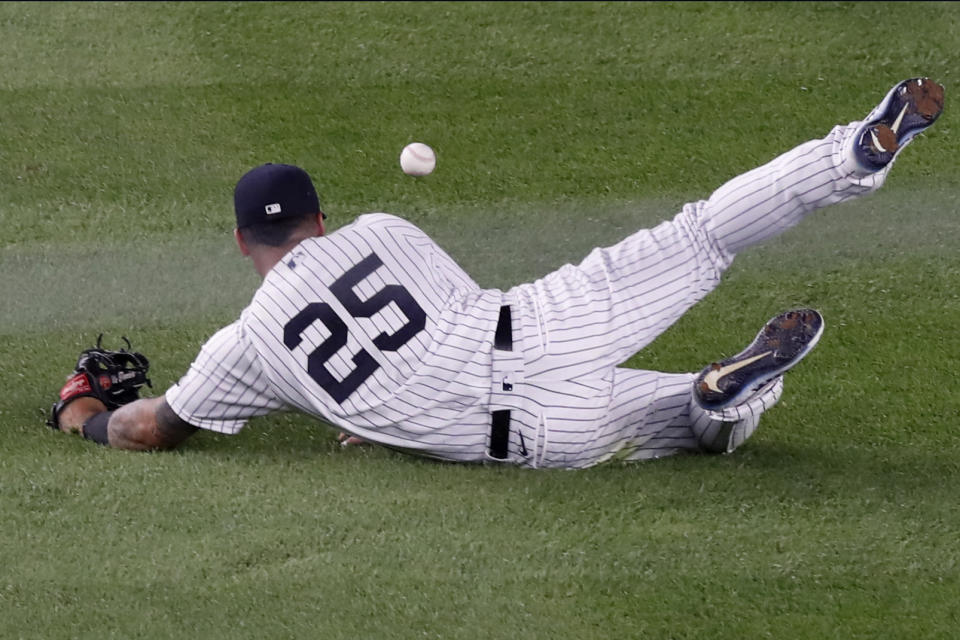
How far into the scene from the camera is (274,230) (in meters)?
4.15

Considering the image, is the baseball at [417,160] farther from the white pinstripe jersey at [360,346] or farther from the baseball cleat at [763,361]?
the baseball cleat at [763,361]

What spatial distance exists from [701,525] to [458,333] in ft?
2.82

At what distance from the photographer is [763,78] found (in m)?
6.51

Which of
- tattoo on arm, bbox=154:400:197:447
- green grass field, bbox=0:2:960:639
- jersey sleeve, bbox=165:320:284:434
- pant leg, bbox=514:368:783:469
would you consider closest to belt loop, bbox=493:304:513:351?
pant leg, bbox=514:368:783:469

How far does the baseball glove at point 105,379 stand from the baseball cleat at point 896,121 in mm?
2357

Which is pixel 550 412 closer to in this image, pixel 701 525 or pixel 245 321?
pixel 701 525

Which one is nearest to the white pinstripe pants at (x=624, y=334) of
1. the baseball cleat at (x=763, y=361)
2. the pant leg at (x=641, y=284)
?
the pant leg at (x=641, y=284)

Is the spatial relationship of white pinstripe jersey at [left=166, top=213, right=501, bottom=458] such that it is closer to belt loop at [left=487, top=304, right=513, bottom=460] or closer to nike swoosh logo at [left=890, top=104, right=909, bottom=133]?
belt loop at [left=487, top=304, right=513, bottom=460]

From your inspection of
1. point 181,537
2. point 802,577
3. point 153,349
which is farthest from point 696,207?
point 153,349

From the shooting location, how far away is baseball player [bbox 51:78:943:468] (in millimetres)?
4004

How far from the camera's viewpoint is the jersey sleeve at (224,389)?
4.10 m

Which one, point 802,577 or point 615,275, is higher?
point 615,275

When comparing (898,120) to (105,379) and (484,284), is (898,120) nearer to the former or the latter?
(484,284)

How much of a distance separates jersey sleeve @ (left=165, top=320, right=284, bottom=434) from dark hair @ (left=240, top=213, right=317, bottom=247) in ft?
0.81
